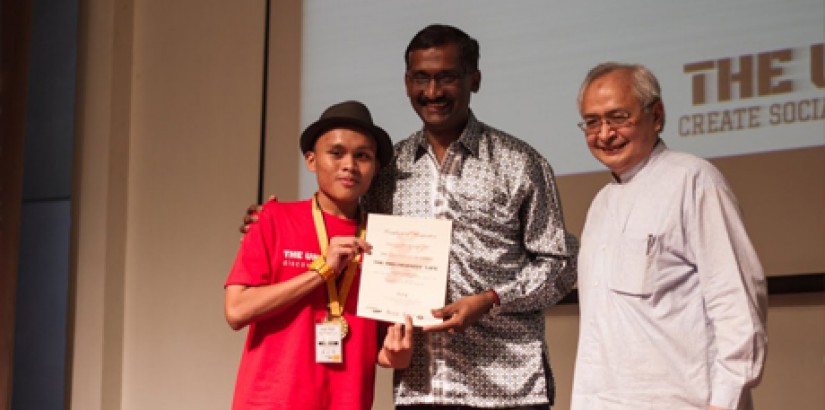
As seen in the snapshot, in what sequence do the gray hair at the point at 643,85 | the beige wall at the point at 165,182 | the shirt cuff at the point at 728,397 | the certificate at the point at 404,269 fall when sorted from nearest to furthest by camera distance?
1. the shirt cuff at the point at 728,397
2. the gray hair at the point at 643,85
3. the certificate at the point at 404,269
4. the beige wall at the point at 165,182

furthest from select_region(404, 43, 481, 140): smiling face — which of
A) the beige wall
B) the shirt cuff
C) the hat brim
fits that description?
the beige wall

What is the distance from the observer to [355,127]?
8.62 feet

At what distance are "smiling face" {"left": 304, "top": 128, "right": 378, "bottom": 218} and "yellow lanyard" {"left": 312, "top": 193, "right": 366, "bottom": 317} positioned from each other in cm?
5

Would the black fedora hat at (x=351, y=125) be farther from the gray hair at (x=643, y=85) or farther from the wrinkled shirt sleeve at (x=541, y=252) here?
the gray hair at (x=643, y=85)

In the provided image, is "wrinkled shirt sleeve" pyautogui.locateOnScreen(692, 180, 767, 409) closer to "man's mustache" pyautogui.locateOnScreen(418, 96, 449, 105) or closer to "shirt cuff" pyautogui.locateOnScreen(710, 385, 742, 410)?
"shirt cuff" pyautogui.locateOnScreen(710, 385, 742, 410)

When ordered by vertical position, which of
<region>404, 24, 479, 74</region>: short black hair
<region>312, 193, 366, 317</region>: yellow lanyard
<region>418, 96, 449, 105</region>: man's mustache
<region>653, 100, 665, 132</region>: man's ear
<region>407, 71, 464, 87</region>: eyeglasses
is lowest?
<region>312, 193, 366, 317</region>: yellow lanyard

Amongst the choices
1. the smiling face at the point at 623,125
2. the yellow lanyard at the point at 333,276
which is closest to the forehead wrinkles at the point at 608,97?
the smiling face at the point at 623,125

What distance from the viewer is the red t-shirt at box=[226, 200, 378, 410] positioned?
2488 mm

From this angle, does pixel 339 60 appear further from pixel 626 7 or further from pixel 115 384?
pixel 115 384

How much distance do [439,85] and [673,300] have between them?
86 centimetres

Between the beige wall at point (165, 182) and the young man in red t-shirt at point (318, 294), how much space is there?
199 centimetres

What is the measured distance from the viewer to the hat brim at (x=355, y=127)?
2611 mm

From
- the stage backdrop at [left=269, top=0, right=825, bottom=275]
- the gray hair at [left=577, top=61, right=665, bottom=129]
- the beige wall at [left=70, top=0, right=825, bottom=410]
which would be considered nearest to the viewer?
the gray hair at [left=577, top=61, right=665, bottom=129]

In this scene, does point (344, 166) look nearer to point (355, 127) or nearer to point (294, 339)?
point (355, 127)
